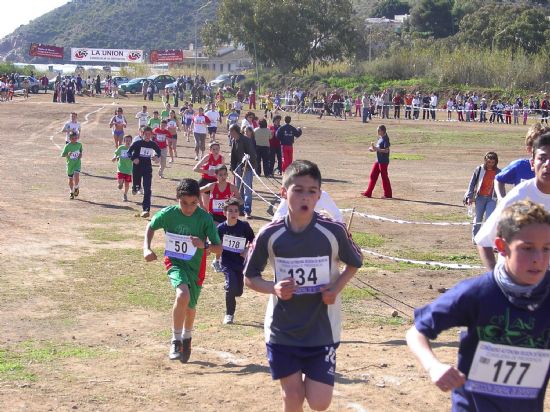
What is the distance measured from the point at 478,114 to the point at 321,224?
2092 inches

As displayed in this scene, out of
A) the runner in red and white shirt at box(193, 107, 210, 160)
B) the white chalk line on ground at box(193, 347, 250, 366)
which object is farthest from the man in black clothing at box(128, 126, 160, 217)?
the white chalk line on ground at box(193, 347, 250, 366)

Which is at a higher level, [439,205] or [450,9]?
[450,9]

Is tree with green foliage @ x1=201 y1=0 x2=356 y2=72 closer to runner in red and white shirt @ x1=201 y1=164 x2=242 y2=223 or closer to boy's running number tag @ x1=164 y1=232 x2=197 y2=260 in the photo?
runner in red and white shirt @ x1=201 y1=164 x2=242 y2=223

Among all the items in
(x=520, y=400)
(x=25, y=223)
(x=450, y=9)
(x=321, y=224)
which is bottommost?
(x=25, y=223)

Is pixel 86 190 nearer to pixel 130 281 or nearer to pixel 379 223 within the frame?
pixel 379 223

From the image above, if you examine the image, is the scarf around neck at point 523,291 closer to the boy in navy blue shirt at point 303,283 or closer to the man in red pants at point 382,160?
the boy in navy blue shirt at point 303,283

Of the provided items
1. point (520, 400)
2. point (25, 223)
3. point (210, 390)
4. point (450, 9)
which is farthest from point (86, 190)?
point (450, 9)

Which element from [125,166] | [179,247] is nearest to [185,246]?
[179,247]

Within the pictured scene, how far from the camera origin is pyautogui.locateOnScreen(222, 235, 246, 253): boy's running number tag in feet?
36.1

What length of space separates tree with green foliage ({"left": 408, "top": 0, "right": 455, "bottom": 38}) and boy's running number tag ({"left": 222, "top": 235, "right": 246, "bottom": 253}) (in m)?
123

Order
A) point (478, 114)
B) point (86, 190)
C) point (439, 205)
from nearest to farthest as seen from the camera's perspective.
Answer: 1. point (439, 205)
2. point (86, 190)
3. point (478, 114)

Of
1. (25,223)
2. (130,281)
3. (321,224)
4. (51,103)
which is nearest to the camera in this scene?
(321,224)

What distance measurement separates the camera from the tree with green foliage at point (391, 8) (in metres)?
179

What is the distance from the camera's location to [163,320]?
11.3 metres
